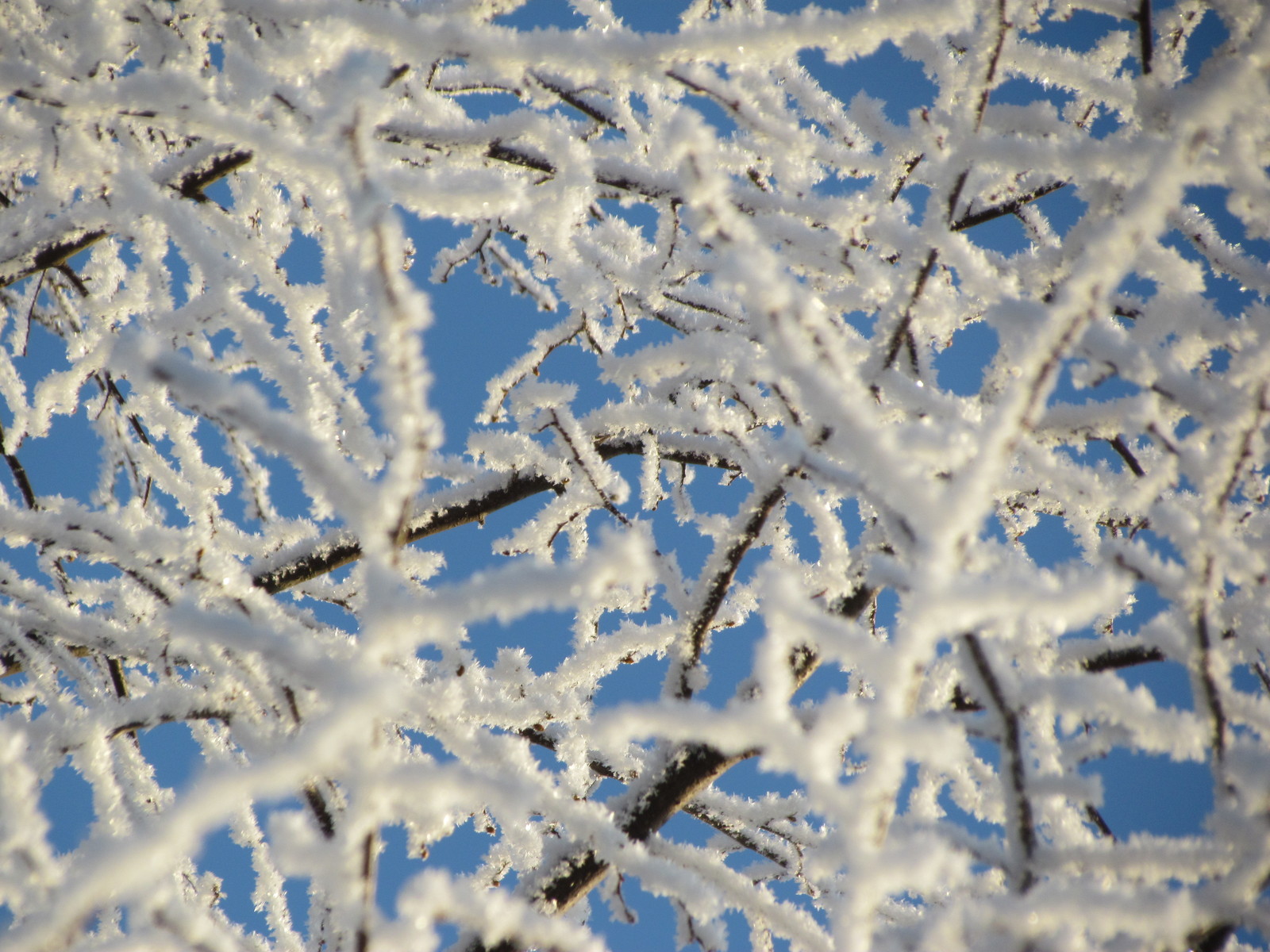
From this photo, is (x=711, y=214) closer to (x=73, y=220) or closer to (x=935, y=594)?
(x=935, y=594)

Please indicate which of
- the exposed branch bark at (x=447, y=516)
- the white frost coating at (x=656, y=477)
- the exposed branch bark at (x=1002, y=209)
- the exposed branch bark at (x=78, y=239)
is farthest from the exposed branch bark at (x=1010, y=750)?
the exposed branch bark at (x=78, y=239)

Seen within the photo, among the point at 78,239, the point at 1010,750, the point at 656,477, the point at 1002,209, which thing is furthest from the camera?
the point at 656,477

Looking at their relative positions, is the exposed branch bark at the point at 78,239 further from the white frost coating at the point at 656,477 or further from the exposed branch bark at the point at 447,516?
the exposed branch bark at the point at 447,516

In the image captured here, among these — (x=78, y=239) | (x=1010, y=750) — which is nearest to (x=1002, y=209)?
(x=1010, y=750)

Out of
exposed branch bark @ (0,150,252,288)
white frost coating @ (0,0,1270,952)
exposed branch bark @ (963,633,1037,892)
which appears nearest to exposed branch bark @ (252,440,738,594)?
white frost coating @ (0,0,1270,952)

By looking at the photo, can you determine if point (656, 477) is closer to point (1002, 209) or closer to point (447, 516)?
point (447, 516)

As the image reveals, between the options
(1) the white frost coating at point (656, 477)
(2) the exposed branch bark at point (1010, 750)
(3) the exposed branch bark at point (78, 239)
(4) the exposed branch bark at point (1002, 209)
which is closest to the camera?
(1) the white frost coating at point (656, 477)

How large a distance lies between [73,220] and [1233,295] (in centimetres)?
292

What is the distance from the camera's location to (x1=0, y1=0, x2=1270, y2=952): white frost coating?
54cm

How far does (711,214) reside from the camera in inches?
22.3

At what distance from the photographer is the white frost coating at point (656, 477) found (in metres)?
0.54

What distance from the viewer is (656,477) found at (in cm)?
179

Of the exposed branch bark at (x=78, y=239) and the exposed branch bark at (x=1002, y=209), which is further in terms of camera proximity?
the exposed branch bark at (x=1002, y=209)

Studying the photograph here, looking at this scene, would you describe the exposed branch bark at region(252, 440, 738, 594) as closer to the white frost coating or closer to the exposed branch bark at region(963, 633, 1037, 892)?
the white frost coating
